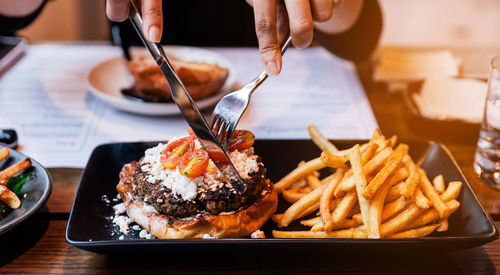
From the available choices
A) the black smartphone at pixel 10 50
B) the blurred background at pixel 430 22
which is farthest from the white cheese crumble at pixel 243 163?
the blurred background at pixel 430 22

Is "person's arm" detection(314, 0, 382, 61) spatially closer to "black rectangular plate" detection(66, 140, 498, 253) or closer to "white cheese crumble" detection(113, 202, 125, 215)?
"black rectangular plate" detection(66, 140, 498, 253)

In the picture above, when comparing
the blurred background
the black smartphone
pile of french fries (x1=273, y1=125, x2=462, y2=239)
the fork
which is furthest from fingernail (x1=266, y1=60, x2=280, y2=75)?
the blurred background

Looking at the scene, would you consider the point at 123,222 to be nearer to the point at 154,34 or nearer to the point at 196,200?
the point at 196,200

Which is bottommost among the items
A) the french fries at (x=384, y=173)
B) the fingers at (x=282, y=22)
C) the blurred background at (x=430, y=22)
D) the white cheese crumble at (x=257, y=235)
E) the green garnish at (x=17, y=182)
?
the blurred background at (x=430, y=22)

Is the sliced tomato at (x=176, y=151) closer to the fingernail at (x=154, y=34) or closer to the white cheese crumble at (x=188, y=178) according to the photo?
the white cheese crumble at (x=188, y=178)

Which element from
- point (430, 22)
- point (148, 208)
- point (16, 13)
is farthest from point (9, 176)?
point (430, 22)
